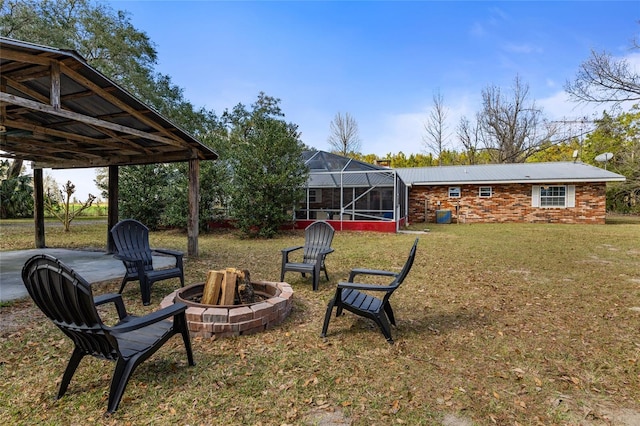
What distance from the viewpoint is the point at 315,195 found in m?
16.1

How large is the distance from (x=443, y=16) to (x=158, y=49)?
1494 centimetres

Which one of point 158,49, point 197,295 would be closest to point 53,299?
point 197,295

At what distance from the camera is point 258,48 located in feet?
35.9

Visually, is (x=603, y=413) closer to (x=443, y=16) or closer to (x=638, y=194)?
(x=443, y=16)

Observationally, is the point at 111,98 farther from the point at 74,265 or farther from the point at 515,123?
the point at 515,123

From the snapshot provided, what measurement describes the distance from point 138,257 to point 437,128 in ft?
96.0

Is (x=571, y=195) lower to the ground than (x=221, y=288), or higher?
higher

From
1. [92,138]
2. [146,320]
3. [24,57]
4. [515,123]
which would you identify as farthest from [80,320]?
[515,123]

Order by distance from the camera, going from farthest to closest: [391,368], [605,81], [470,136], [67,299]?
[470,136], [605,81], [391,368], [67,299]

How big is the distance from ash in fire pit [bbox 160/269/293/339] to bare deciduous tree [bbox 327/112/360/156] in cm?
2808

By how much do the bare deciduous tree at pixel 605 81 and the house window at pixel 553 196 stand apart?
9433 millimetres

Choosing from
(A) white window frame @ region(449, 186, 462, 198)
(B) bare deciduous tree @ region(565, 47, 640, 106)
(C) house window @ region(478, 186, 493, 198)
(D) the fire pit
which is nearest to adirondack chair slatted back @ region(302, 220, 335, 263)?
(D) the fire pit

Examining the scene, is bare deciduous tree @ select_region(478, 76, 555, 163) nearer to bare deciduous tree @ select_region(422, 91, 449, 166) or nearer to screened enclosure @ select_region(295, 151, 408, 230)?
bare deciduous tree @ select_region(422, 91, 449, 166)

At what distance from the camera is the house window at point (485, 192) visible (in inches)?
662
